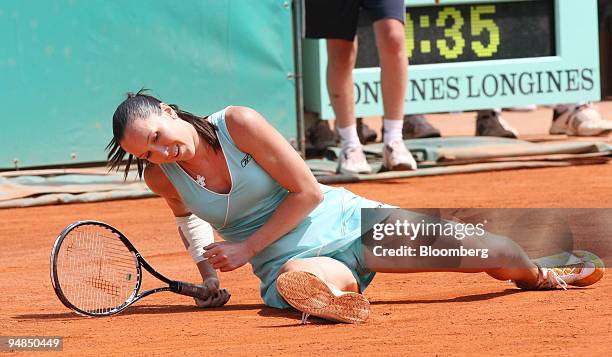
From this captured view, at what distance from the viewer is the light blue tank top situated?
12.8 ft

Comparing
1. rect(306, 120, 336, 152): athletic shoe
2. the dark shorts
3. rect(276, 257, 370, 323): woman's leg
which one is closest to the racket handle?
rect(276, 257, 370, 323): woman's leg

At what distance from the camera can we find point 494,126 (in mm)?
9430

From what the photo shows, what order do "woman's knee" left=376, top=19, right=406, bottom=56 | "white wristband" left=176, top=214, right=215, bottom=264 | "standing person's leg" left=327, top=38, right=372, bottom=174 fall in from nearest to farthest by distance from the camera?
"white wristband" left=176, top=214, right=215, bottom=264 < "woman's knee" left=376, top=19, right=406, bottom=56 < "standing person's leg" left=327, top=38, right=372, bottom=174

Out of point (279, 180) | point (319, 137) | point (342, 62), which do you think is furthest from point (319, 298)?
point (319, 137)

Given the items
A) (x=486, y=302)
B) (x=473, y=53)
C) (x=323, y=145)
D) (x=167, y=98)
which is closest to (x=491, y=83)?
(x=473, y=53)

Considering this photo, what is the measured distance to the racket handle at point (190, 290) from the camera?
3.99 metres

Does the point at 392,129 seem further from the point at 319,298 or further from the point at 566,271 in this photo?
the point at 319,298

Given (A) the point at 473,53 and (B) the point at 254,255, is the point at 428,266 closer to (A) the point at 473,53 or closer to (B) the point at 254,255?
(B) the point at 254,255

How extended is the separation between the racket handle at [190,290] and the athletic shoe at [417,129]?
5.45 m

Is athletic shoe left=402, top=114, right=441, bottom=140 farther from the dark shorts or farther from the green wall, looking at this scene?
the dark shorts

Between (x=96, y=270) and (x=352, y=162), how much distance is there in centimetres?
373

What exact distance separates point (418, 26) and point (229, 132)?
15.0 ft

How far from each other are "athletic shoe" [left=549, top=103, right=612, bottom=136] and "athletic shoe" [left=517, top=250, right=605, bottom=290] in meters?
5.29

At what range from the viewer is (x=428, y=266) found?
159 inches
